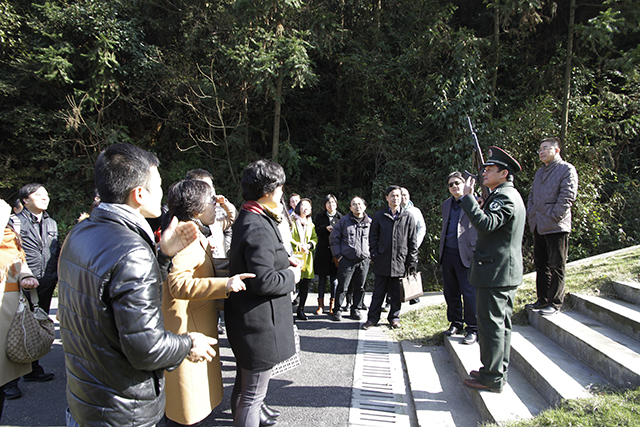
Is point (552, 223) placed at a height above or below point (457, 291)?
above

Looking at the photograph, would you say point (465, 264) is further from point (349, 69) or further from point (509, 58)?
point (509, 58)

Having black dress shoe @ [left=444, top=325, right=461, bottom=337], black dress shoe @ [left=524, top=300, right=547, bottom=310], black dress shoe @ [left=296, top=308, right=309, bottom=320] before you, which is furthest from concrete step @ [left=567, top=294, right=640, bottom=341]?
black dress shoe @ [left=296, top=308, right=309, bottom=320]

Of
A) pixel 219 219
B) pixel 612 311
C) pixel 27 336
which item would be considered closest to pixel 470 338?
Result: pixel 612 311

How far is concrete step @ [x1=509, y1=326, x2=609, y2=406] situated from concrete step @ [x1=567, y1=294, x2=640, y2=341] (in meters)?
0.59

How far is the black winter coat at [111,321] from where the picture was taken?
4.70 ft

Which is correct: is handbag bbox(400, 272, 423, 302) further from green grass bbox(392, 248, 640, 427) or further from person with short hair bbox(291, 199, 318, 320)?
person with short hair bbox(291, 199, 318, 320)

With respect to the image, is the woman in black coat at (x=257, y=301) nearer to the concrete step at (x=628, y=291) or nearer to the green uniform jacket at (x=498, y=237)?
the green uniform jacket at (x=498, y=237)

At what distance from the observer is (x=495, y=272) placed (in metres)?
3.00

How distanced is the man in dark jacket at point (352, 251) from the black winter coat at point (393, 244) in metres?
0.38

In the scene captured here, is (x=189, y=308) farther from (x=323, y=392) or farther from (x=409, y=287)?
(x=409, y=287)

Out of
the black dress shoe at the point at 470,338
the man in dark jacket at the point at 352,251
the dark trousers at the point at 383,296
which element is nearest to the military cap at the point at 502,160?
the black dress shoe at the point at 470,338

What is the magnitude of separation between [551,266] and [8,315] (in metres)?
5.31

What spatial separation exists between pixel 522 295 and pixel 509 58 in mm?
8582

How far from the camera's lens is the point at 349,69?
10914 mm
